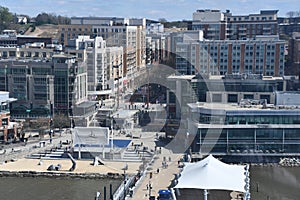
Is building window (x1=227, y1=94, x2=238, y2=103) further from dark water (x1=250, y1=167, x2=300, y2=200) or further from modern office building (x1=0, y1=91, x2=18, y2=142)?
modern office building (x1=0, y1=91, x2=18, y2=142)

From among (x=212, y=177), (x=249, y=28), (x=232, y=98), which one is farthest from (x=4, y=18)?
(x=212, y=177)

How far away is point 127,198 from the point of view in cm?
863

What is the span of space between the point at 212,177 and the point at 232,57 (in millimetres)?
11174

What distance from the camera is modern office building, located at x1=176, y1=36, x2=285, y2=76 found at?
62.5ft

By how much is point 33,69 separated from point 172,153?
566cm

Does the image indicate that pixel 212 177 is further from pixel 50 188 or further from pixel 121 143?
pixel 121 143

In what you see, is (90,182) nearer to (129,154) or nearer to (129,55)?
(129,154)

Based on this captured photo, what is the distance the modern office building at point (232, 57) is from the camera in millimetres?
19062

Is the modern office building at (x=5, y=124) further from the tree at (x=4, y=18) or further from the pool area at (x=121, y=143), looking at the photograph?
the tree at (x=4, y=18)

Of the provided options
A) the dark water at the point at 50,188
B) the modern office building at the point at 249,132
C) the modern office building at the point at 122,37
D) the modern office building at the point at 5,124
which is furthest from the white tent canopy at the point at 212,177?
the modern office building at the point at 122,37

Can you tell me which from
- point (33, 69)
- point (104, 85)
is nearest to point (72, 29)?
point (104, 85)

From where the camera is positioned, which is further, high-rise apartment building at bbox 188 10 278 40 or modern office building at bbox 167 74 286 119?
high-rise apartment building at bbox 188 10 278 40

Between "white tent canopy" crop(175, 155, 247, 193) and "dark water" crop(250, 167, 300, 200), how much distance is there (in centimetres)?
67

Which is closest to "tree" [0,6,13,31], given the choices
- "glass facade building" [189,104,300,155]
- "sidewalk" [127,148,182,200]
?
"sidewalk" [127,148,182,200]
